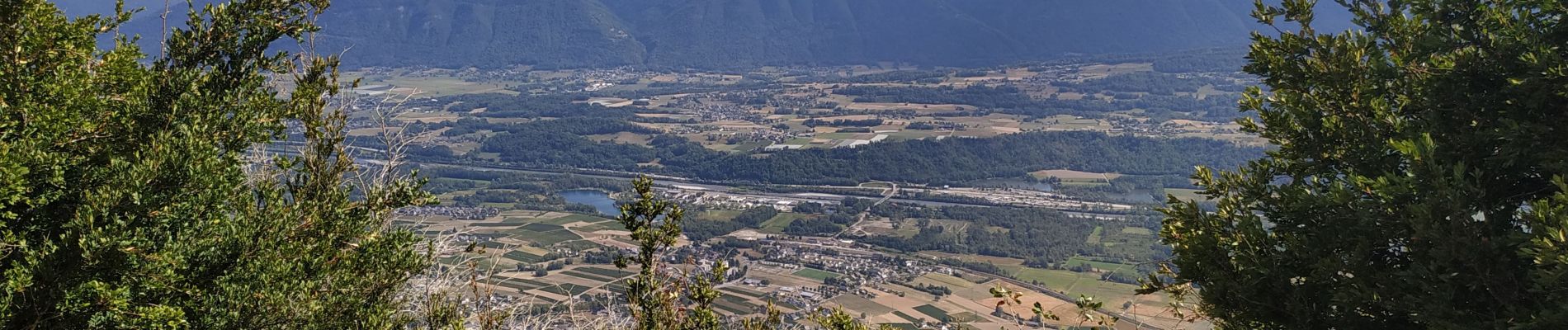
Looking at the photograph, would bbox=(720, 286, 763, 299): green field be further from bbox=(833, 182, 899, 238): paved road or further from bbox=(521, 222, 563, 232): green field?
bbox=(521, 222, 563, 232): green field

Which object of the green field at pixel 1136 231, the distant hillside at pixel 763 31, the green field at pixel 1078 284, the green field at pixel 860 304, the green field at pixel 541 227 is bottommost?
the green field at pixel 541 227

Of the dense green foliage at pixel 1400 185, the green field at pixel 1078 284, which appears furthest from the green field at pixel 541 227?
the dense green foliage at pixel 1400 185

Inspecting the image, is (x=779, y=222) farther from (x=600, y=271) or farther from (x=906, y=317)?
Answer: (x=906, y=317)

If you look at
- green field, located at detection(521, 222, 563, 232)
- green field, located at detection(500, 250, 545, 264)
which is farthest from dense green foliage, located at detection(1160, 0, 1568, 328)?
green field, located at detection(521, 222, 563, 232)

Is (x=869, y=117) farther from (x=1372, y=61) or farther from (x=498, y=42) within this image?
(x=498, y=42)

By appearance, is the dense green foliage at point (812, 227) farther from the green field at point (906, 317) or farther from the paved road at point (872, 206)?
the green field at point (906, 317)

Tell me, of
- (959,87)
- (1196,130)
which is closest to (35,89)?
(1196,130)
